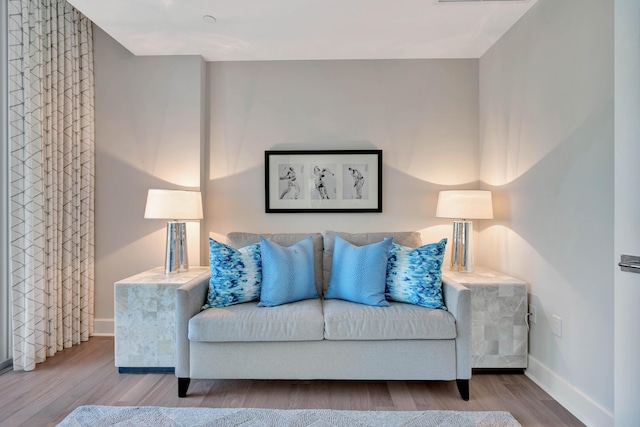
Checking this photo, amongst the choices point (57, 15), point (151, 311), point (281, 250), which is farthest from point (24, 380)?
point (57, 15)

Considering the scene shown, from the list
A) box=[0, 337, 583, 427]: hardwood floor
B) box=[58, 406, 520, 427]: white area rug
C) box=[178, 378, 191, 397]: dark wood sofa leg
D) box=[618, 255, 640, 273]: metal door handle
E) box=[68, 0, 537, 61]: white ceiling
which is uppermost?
box=[68, 0, 537, 61]: white ceiling

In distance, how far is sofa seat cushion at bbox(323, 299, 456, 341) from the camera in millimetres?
2074

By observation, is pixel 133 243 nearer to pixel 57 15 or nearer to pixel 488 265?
pixel 57 15

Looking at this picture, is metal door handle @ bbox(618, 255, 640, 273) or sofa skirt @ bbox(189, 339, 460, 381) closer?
metal door handle @ bbox(618, 255, 640, 273)

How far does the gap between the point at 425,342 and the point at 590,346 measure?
84cm

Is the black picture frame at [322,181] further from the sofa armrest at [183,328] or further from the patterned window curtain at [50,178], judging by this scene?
the patterned window curtain at [50,178]

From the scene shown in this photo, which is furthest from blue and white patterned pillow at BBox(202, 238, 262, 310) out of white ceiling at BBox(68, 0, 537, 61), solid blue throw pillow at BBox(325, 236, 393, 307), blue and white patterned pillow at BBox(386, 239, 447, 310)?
white ceiling at BBox(68, 0, 537, 61)

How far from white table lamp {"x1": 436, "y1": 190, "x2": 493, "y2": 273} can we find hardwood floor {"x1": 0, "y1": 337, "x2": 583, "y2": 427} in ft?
2.72

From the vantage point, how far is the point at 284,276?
2.33 m

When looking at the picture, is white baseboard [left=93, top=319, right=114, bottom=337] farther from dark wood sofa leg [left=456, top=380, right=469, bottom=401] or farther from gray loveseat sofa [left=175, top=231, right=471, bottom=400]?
dark wood sofa leg [left=456, top=380, right=469, bottom=401]

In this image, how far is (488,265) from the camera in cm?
295

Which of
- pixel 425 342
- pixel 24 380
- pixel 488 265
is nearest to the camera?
pixel 425 342

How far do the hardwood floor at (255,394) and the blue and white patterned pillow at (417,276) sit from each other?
549mm

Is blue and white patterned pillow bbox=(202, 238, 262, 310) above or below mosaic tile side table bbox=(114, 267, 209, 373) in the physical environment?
above
